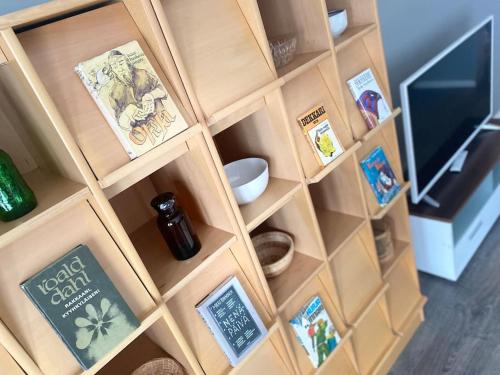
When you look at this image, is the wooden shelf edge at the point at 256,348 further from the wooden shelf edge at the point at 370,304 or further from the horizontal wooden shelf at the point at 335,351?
the wooden shelf edge at the point at 370,304

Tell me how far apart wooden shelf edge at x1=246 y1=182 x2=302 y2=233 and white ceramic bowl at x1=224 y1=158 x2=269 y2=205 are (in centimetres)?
6

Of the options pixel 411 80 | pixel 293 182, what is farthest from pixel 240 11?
pixel 411 80

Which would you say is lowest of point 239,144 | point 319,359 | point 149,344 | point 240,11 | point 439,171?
point 319,359

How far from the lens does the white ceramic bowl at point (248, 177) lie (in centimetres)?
110

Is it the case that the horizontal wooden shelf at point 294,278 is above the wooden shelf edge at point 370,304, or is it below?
above

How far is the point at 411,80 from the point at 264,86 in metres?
0.79

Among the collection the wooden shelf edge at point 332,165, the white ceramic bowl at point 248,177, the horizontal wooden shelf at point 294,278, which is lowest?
the horizontal wooden shelf at point 294,278

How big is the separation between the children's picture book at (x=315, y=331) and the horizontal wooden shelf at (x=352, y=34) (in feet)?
2.76

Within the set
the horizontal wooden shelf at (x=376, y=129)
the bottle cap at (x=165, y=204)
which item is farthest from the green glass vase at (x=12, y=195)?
the horizontal wooden shelf at (x=376, y=129)

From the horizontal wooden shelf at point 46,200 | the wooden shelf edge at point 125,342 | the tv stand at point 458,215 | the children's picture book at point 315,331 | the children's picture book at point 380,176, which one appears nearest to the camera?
the horizontal wooden shelf at point 46,200

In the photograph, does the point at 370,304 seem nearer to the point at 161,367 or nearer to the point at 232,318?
the point at 232,318

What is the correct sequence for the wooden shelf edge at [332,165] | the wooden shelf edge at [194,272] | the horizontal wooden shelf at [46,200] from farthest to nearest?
the wooden shelf edge at [332,165]
the wooden shelf edge at [194,272]
the horizontal wooden shelf at [46,200]

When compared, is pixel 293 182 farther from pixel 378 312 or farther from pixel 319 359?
pixel 378 312

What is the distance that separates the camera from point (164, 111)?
2.75 ft
